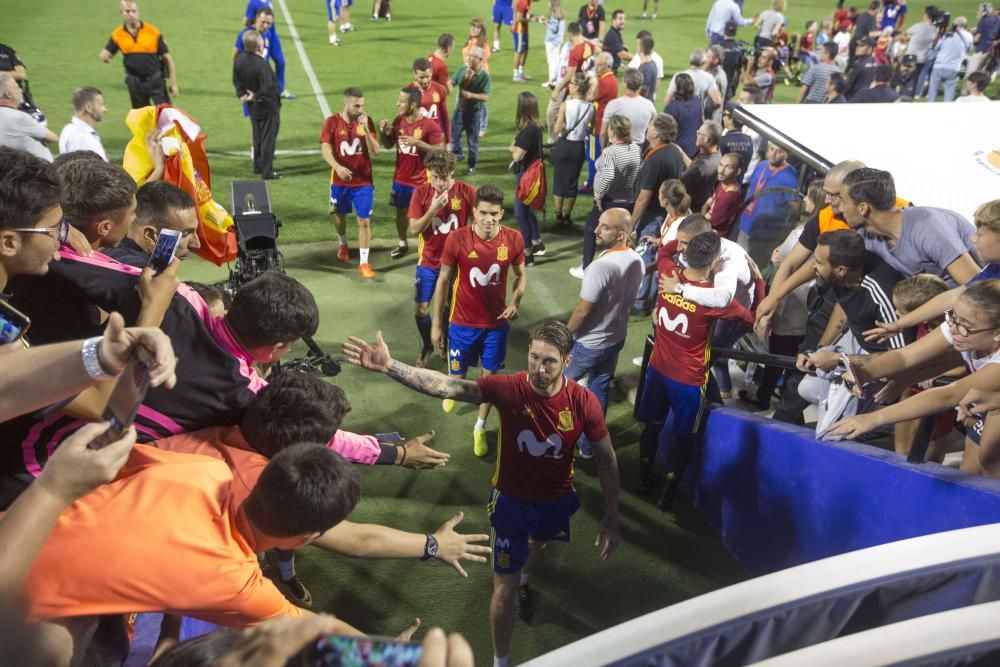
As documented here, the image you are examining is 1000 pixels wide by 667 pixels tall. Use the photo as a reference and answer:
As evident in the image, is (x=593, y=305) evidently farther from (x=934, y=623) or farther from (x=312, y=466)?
(x=934, y=623)

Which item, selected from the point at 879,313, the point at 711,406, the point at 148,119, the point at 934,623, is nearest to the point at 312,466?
the point at 934,623

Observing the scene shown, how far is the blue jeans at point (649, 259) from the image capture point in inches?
307

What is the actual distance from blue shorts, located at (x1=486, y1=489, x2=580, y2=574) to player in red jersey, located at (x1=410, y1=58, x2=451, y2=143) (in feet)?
21.9

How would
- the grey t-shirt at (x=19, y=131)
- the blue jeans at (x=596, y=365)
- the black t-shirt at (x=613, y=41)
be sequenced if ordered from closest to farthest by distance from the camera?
the blue jeans at (x=596, y=365) < the grey t-shirt at (x=19, y=131) < the black t-shirt at (x=613, y=41)

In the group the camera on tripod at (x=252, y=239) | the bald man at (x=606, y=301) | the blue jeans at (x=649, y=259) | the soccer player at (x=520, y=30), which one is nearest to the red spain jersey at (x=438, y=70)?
the blue jeans at (x=649, y=259)

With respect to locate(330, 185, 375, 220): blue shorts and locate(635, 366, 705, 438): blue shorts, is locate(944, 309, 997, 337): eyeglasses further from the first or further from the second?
locate(330, 185, 375, 220): blue shorts

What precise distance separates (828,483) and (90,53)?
1844 centimetres

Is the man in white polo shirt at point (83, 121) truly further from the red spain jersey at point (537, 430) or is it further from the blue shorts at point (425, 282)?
the red spain jersey at point (537, 430)

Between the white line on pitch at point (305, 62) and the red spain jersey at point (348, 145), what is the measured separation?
639cm

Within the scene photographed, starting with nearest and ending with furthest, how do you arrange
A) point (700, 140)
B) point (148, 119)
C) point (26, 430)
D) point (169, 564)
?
point (169, 564), point (26, 430), point (148, 119), point (700, 140)

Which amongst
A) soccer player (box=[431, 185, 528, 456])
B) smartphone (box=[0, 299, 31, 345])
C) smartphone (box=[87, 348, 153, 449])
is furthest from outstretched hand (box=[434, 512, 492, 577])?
soccer player (box=[431, 185, 528, 456])

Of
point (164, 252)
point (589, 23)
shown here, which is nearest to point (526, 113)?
point (164, 252)

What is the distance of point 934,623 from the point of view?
191 cm

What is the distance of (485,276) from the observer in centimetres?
572
